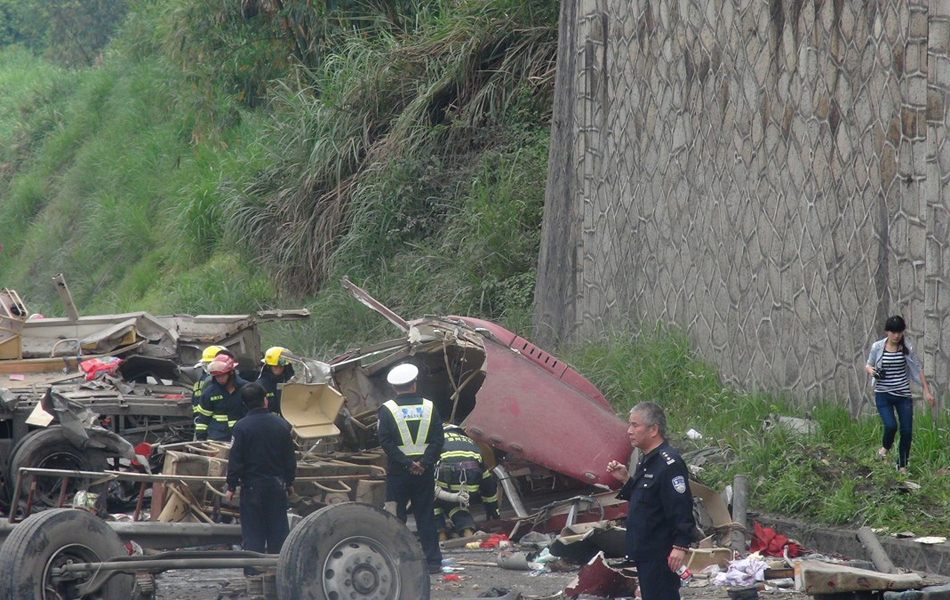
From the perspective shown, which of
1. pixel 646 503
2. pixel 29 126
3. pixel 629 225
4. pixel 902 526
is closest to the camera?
pixel 646 503

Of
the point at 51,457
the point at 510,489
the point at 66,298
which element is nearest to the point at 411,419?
the point at 510,489

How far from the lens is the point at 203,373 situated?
12.8 m

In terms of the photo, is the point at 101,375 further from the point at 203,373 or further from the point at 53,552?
the point at 53,552

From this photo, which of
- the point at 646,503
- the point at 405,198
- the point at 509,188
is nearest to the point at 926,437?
the point at 646,503

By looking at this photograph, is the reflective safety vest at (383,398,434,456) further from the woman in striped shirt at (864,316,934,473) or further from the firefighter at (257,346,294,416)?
the woman in striped shirt at (864,316,934,473)

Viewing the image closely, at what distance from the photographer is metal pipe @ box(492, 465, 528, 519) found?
438 inches

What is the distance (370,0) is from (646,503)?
666 inches

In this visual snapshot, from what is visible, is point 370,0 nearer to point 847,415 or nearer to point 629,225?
point 629,225

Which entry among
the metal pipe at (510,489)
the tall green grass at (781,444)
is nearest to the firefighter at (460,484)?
the metal pipe at (510,489)

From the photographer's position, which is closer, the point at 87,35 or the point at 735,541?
the point at 735,541

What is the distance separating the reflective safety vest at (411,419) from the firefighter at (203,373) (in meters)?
2.58

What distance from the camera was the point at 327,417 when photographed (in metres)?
11.8

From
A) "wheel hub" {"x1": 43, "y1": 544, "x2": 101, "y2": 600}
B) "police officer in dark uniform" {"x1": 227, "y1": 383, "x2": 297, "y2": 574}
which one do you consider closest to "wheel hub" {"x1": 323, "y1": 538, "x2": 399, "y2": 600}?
"wheel hub" {"x1": 43, "y1": 544, "x2": 101, "y2": 600}

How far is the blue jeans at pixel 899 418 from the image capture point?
9.23 metres
